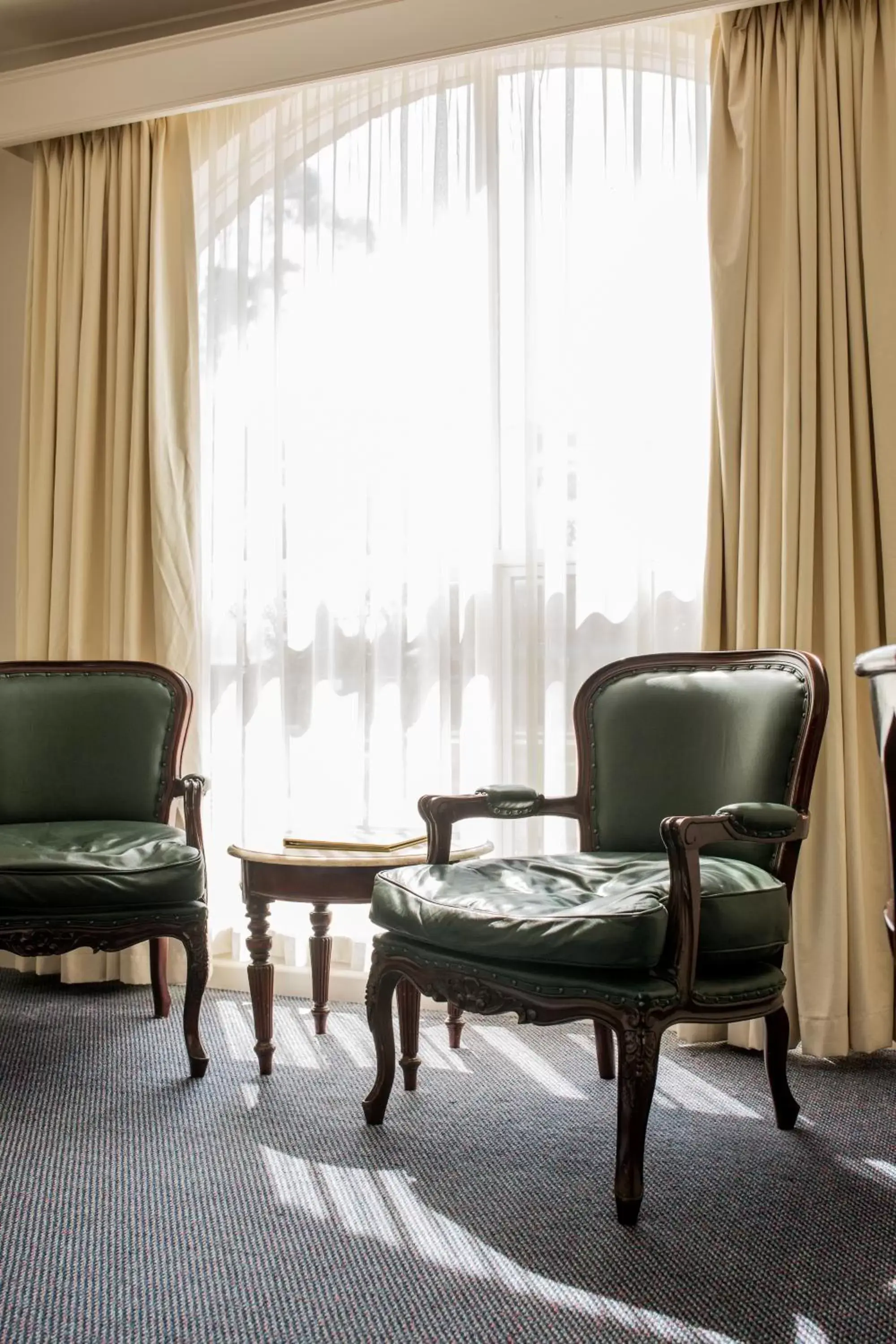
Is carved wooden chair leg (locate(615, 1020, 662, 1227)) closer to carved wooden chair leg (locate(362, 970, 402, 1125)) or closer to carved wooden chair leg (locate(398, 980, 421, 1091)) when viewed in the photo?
carved wooden chair leg (locate(362, 970, 402, 1125))

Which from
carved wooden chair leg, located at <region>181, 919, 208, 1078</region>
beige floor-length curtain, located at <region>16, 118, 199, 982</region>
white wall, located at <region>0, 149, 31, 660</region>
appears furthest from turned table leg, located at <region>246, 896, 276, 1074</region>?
white wall, located at <region>0, 149, 31, 660</region>

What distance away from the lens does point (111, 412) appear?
12.4ft

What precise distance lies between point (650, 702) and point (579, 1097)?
3.09 ft

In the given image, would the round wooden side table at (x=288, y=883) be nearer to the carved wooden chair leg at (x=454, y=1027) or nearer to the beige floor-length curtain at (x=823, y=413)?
the carved wooden chair leg at (x=454, y=1027)

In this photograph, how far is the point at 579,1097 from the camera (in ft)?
8.70

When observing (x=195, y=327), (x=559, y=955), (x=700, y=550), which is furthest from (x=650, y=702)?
(x=195, y=327)

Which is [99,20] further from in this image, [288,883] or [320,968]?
[320,968]

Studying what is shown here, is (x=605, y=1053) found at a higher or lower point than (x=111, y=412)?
lower

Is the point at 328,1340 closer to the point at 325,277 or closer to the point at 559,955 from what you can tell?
the point at 559,955

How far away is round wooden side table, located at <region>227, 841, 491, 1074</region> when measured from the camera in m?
2.60

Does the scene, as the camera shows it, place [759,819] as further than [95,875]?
No

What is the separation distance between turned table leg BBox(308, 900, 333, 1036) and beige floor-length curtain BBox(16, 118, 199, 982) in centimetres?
81

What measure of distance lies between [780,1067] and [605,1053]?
1.59 feet

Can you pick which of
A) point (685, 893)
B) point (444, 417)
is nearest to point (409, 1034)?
point (685, 893)
